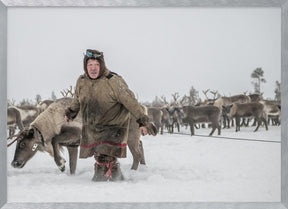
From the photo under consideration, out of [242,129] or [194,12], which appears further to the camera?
[242,129]

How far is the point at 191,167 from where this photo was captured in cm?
338

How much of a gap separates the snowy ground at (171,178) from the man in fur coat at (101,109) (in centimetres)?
22

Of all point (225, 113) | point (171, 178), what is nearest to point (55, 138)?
point (171, 178)

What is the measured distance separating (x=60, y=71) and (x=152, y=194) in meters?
1.59

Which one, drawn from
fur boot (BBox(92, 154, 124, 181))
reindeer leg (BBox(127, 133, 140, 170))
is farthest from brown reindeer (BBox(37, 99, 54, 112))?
reindeer leg (BBox(127, 133, 140, 170))

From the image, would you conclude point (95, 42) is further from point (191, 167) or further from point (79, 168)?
point (191, 167)

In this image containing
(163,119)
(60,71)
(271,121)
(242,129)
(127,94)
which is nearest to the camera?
(127,94)

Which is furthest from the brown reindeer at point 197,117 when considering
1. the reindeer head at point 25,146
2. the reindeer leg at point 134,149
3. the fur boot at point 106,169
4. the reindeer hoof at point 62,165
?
→ the reindeer head at point 25,146

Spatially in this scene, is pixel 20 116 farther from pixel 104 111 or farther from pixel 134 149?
pixel 134 149

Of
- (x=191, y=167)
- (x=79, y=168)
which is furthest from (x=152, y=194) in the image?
(x=79, y=168)

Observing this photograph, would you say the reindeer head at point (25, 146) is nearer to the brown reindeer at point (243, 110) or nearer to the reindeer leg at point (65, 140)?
the reindeer leg at point (65, 140)

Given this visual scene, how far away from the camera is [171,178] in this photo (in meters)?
3.26

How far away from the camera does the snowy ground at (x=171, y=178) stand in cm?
312

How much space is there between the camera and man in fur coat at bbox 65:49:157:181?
2.95 meters
